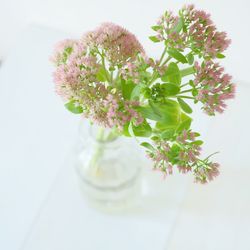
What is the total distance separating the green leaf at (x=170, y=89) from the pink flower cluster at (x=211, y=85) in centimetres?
3

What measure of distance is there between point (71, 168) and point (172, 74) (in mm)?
493

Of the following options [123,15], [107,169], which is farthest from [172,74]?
[123,15]

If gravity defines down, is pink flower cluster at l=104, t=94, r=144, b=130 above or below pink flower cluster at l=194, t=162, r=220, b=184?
above

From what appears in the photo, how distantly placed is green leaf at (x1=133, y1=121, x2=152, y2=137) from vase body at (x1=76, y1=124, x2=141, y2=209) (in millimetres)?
198

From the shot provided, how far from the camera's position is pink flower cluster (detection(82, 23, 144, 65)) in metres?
0.61

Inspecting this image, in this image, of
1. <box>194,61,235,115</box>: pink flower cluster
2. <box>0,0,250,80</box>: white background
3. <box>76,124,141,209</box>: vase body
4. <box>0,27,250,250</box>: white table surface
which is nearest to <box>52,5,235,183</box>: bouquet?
<box>194,61,235,115</box>: pink flower cluster

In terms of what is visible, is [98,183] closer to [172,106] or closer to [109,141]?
[109,141]

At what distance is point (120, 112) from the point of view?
593 millimetres

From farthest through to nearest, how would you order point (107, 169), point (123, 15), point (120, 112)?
point (123, 15) → point (107, 169) → point (120, 112)

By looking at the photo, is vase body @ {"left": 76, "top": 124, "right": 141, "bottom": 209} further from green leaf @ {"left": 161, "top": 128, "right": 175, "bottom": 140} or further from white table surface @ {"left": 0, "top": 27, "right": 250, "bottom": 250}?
green leaf @ {"left": 161, "top": 128, "right": 175, "bottom": 140}

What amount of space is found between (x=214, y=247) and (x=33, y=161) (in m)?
0.46

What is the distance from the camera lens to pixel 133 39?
2.05 feet

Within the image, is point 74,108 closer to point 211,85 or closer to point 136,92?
point 136,92

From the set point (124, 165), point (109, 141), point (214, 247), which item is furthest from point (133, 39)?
point (214, 247)
